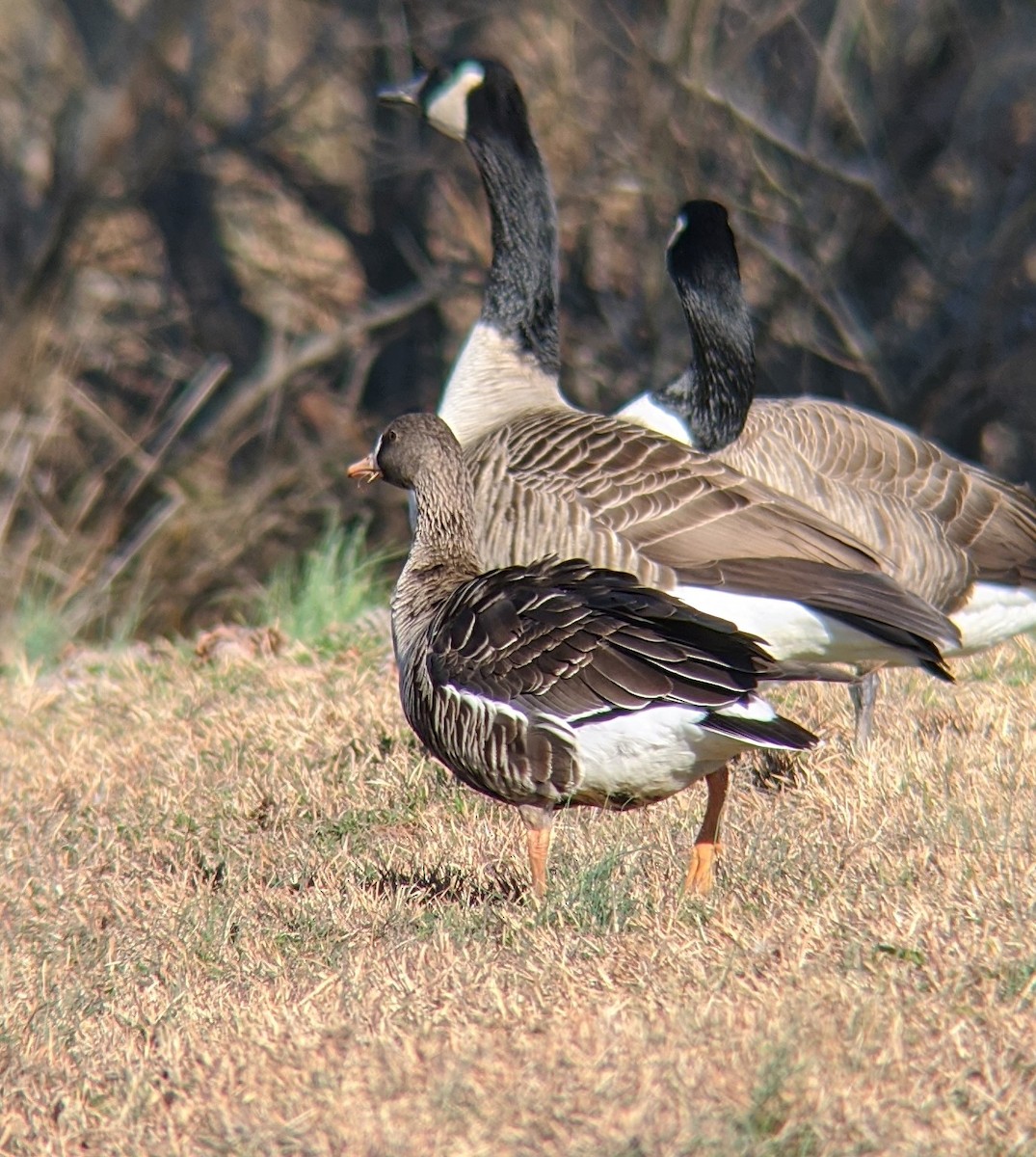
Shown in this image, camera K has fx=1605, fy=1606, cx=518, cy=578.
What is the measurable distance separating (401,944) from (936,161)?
31.2 ft

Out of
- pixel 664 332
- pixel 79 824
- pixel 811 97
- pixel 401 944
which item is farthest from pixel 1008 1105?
pixel 811 97

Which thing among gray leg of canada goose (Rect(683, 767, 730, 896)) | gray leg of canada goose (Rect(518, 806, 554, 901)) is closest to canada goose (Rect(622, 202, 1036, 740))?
gray leg of canada goose (Rect(683, 767, 730, 896))

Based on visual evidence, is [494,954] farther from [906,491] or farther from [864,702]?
[906,491]

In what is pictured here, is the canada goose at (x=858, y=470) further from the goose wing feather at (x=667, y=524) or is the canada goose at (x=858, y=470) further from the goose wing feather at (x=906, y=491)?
the goose wing feather at (x=667, y=524)

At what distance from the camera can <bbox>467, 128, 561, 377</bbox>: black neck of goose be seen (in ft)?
24.2

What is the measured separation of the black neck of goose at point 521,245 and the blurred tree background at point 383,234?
2.54 m

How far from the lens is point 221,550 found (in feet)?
36.1

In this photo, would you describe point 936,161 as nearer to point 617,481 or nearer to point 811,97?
point 811,97

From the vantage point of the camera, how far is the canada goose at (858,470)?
6305mm

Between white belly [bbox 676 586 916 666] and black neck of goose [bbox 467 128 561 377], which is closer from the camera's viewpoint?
white belly [bbox 676 586 916 666]

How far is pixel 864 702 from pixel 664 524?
945 millimetres

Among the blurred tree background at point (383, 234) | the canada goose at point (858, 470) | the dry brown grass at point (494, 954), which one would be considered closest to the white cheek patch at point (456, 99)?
the canada goose at point (858, 470)

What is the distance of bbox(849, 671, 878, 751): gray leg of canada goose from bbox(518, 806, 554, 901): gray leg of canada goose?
1.48 metres

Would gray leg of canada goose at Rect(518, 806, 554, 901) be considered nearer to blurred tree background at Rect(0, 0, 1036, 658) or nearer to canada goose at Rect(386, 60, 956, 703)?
canada goose at Rect(386, 60, 956, 703)
